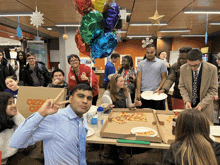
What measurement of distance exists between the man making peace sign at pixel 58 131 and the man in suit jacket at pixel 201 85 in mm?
1449

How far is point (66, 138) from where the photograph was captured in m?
1.14

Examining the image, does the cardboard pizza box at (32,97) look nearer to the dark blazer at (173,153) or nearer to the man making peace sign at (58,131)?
the man making peace sign at (58,131)

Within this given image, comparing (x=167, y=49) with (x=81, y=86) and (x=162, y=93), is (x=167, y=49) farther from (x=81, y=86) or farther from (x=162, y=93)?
(x=81, y=86)

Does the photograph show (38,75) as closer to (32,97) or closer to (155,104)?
(32,97)

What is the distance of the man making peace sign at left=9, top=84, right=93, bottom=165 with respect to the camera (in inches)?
37.8

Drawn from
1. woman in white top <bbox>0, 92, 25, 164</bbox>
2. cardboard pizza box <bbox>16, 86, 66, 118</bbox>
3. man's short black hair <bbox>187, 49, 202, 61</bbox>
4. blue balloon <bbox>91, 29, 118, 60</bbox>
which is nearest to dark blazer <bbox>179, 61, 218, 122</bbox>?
man's short black hair <bbox>187, 49, 202, 61</bbox>

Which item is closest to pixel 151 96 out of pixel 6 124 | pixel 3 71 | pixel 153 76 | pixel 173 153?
pixel 153 76

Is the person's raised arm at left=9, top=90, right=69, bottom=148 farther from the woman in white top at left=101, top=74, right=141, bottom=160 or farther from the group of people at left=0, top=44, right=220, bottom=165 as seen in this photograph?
the woman in white top at left=101, top=74, right=141, bottom=160

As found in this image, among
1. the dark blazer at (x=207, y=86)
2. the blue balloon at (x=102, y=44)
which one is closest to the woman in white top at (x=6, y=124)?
the blue balloon at (x=102, y=44)

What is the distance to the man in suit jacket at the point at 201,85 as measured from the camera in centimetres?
201

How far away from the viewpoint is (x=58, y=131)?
1.11 metres

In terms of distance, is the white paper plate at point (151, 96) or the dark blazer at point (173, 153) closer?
the dark blazer at point (173, 153)

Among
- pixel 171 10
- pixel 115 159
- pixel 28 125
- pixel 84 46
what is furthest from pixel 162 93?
pixel 171 10

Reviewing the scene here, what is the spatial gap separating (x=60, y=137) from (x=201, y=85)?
191cm
